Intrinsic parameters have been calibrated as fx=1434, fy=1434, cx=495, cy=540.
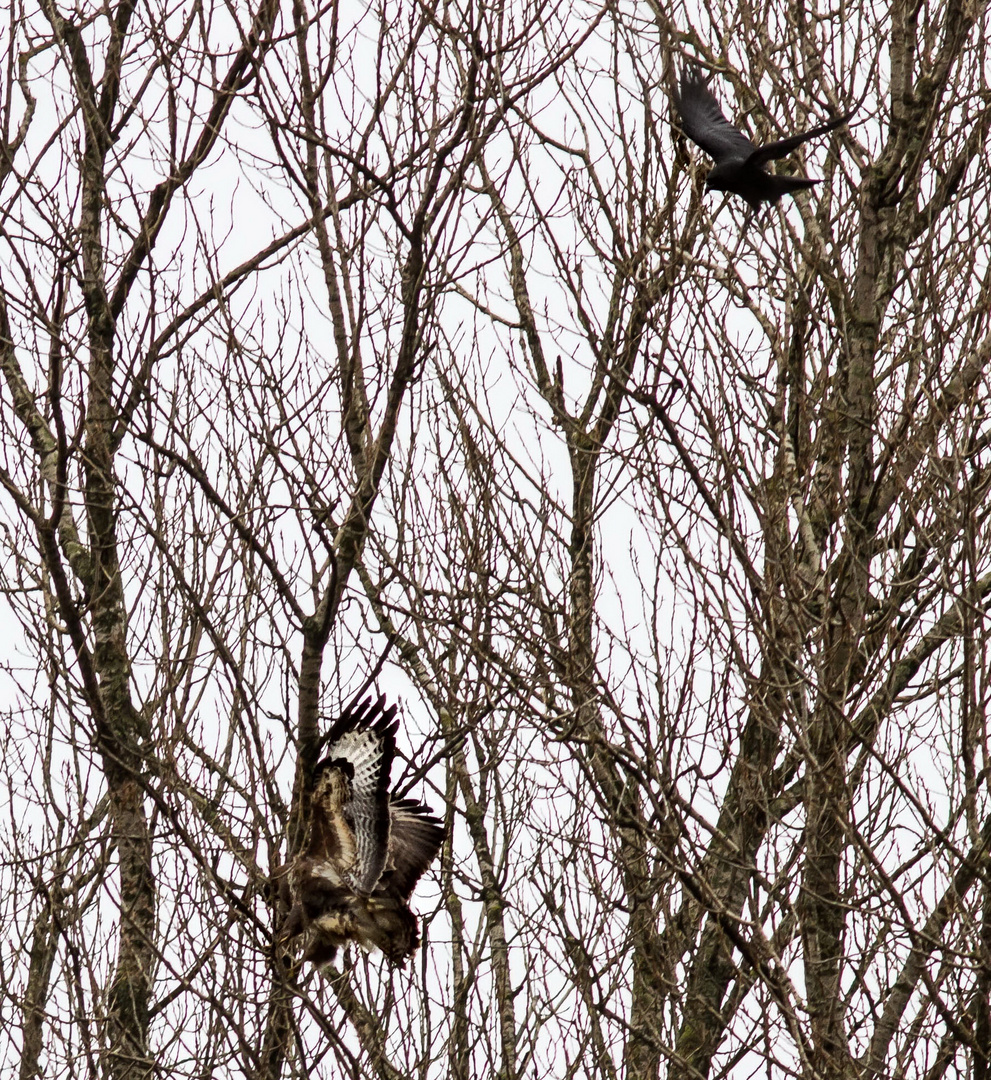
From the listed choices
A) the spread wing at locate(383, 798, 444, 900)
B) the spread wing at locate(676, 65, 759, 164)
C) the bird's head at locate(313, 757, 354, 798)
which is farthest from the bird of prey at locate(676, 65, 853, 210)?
the spread wing at locate(383, 798, 444, 900)

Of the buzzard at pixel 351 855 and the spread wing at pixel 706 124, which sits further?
the spread wing at pixel 706 124

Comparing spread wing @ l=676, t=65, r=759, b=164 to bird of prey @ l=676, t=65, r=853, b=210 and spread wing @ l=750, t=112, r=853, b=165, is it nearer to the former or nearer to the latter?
bird of prey @ l=676, t=65, r=853, b=210

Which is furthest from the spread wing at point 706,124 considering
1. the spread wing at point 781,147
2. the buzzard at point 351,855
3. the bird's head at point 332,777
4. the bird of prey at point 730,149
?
the bird's head at point 332,777

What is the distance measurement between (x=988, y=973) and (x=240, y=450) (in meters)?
2.88

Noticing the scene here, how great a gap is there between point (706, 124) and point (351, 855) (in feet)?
9.46

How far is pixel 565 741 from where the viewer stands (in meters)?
4.63

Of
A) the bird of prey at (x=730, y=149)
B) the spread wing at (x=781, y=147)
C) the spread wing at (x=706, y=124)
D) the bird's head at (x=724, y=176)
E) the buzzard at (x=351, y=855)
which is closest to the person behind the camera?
the buzzard at (x=351, y=855)

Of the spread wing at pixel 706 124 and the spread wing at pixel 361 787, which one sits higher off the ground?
the spread wing at pixel 706 124

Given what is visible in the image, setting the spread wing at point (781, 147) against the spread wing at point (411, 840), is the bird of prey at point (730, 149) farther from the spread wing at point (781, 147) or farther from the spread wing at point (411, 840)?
the spread wing at point (411, 840)

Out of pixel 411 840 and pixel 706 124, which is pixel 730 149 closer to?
pixel 706 124

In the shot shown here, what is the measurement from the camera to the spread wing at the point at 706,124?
503 cm

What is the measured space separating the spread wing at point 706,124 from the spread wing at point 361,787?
7.44ft

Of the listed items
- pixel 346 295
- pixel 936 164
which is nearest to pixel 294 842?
pixel 346 295

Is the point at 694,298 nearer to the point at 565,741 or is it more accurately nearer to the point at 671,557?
the point at 671,557
